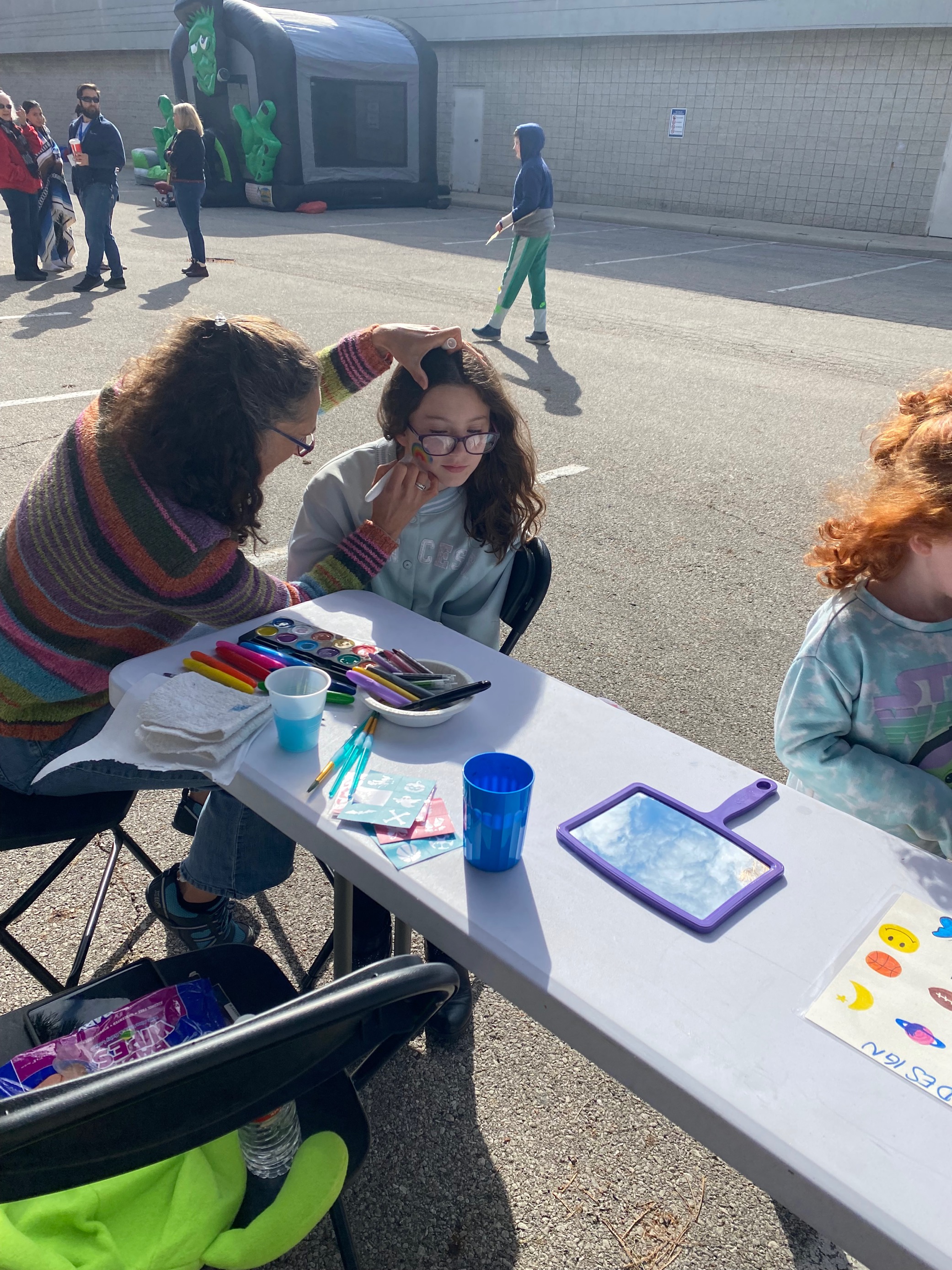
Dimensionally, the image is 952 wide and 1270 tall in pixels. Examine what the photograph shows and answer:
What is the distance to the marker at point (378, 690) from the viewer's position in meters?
1.64

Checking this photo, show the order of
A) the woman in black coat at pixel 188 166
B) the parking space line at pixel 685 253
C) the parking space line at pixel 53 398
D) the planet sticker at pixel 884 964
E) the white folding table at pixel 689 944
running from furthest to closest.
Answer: the parking space line at pixel 685 253 < the woman in black coat at pixel 188 166 < the parking space line at pixel 53 398 < the planet sticker at pixel 884 964 < the white folding table at pixel 689 944

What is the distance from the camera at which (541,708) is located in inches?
67.4

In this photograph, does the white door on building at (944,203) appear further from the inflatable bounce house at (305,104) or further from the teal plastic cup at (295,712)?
the teal plastic cup at (295,712)

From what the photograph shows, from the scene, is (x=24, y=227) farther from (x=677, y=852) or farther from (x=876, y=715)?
(x=677, y=852)

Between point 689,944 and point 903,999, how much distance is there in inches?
10.7

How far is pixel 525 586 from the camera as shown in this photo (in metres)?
2.38

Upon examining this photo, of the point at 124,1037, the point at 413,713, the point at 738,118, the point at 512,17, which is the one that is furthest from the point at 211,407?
the point at 512,17

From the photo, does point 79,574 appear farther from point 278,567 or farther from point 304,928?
point 278,567

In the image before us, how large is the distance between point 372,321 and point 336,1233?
7866 mm

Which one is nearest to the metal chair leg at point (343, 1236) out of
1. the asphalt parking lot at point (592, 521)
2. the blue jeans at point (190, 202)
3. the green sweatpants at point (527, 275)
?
the asphalt parking lot at point (592, 521)

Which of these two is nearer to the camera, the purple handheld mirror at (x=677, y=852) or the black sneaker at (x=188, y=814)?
the purple handheld mirror at (x=677, y=852)

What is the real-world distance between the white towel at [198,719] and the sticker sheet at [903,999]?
39.0 inches

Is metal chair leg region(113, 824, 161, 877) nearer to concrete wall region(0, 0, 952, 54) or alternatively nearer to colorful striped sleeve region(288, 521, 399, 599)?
colorful striped sleeve region(288, 521, 399, 599)

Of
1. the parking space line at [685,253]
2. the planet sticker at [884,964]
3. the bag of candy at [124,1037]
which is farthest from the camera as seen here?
the parking space line at [685,253]
